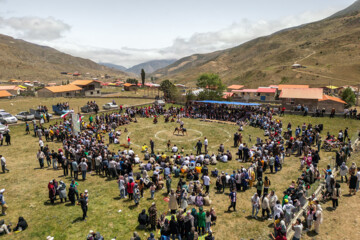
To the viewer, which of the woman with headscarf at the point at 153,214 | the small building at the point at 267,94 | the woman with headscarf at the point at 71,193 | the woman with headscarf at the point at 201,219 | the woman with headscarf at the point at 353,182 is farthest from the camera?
the small building at the point at 267,94

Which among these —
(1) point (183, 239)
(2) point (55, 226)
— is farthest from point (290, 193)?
(2) point (55, 226)

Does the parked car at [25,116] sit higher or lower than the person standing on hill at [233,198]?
higher

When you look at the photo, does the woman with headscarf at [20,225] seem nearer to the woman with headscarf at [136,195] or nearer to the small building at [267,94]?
the woman with headscarf at [136,195]

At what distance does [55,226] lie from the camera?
12758 mm

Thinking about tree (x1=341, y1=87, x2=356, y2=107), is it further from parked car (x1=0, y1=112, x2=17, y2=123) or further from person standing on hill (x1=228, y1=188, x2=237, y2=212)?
parked car (x1=0, y1=112, x2=17, y2=123)

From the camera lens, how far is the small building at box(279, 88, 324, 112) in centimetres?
4062

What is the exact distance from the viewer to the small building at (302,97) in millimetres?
40625

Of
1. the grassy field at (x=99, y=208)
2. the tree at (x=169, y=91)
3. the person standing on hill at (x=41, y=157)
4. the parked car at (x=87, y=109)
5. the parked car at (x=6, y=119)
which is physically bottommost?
the grassy field at (x=99, y=208)

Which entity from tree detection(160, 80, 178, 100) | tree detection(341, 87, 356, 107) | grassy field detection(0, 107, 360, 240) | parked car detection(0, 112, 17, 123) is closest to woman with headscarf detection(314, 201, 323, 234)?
grassy field detection(0, 107, 360, 240)

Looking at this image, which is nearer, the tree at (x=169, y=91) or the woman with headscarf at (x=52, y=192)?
the woman with headscarf at (x=52, y=192)

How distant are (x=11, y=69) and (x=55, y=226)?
165874 millimetres

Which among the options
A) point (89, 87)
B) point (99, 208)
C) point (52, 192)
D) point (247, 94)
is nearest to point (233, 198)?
point (99, 208)

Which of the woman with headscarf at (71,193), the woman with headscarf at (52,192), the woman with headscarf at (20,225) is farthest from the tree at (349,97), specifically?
the woman with headscarf at (20,225)

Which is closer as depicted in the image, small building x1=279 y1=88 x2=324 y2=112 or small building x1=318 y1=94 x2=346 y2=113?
small building x1=318 y1=94 x2=346 y2=113
